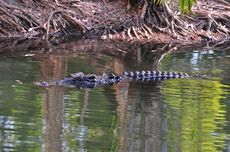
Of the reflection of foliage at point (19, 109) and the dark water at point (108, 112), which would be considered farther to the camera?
the dark water at point (108, 112)

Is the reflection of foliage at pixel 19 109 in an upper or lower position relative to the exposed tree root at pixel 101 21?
lower

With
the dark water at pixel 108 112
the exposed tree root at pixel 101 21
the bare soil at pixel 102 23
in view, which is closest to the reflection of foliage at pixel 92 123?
the dark water at pixel 108 112

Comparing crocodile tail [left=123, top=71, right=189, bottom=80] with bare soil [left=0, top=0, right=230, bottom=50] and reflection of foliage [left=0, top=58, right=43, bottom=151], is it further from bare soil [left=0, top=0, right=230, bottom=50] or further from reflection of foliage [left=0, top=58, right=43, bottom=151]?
bare soil [left=0, top=0, right=230, bottom=50]

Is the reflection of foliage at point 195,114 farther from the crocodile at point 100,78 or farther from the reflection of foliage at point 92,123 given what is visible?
the reflection of foliage at point 92,123

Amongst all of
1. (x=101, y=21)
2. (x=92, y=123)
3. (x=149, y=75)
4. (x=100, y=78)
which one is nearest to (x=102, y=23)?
(x=101, y=21)

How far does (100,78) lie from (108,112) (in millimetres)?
1837

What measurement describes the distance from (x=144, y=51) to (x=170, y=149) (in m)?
7.80

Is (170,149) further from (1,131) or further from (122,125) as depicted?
(1,131)

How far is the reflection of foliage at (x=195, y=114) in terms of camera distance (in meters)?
6.25

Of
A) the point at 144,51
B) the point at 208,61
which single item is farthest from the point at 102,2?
the point at 208,61

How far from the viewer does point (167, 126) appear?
274 inches

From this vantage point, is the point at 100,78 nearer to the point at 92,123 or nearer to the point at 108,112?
the point at 108,112

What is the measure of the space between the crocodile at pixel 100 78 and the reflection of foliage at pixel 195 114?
10.6 inches

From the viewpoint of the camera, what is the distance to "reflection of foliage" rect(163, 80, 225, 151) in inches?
246
